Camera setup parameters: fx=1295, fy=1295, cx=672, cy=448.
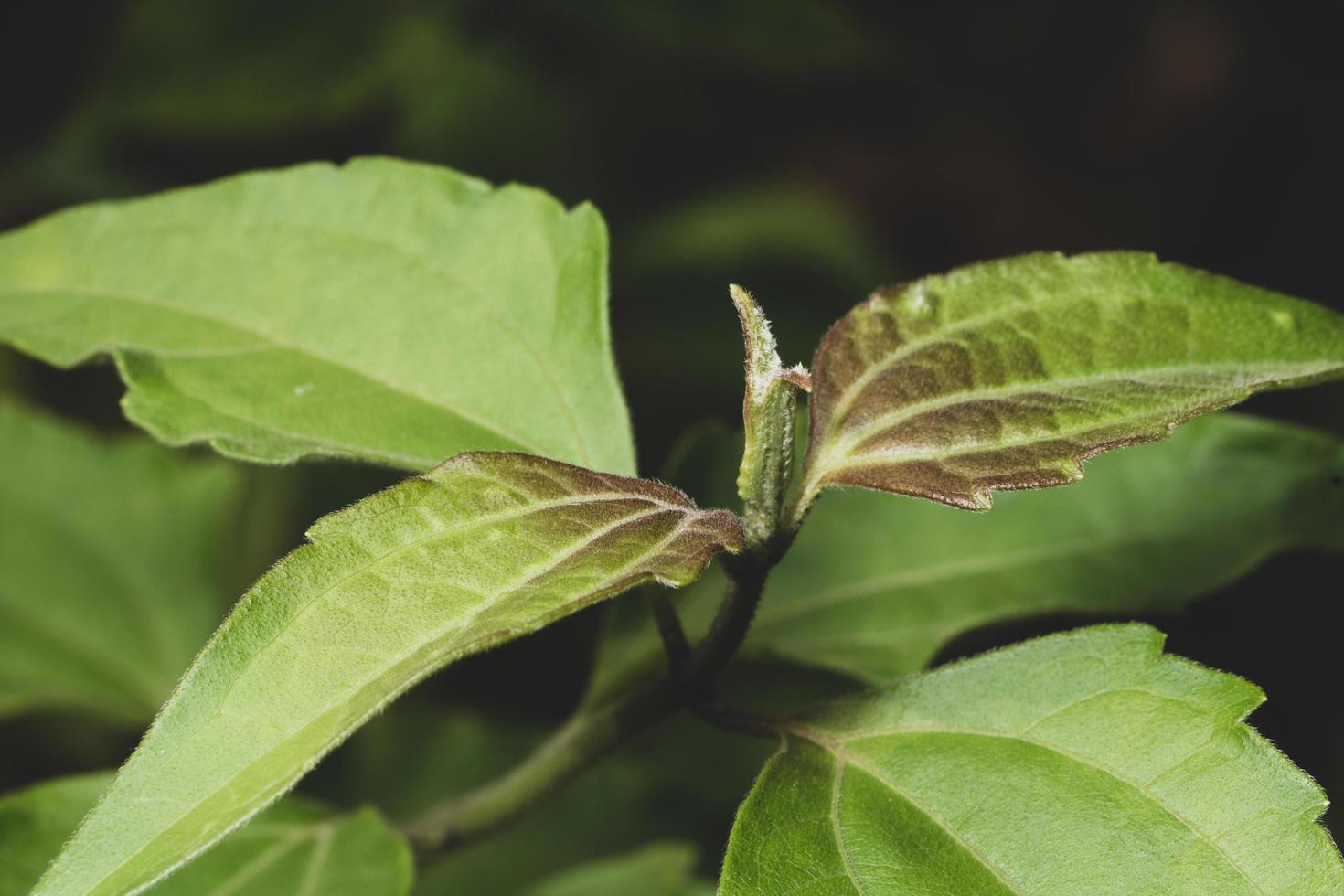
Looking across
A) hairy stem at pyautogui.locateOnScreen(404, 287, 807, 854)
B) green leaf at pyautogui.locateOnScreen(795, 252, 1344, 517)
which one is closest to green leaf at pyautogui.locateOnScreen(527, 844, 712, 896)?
hairy stem at pyautogui.locateOnScreen(404, 287, 807, 854)

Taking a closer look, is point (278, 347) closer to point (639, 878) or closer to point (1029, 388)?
point (1029, 388)

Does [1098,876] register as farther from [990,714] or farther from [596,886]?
[596,886]

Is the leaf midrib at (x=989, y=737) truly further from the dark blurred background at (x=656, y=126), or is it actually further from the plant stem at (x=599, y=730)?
the dark blurred background at (x=656, y=126)

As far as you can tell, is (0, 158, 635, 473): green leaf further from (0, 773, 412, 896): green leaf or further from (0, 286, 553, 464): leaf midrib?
(0, 773, 412, 896): green leaf

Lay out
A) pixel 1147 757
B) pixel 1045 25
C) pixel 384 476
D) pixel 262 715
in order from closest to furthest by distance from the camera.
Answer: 1. pixel 262 715
2. pixel 1147 757
3. pixel 384 476
4. pixel 1045 25

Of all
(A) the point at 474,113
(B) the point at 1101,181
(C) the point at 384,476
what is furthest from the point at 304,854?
(B) the point at 1101,181

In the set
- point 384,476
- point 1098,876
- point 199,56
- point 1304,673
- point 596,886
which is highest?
point 1098,876

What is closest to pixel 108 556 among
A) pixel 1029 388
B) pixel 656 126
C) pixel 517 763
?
pixel 517 763
